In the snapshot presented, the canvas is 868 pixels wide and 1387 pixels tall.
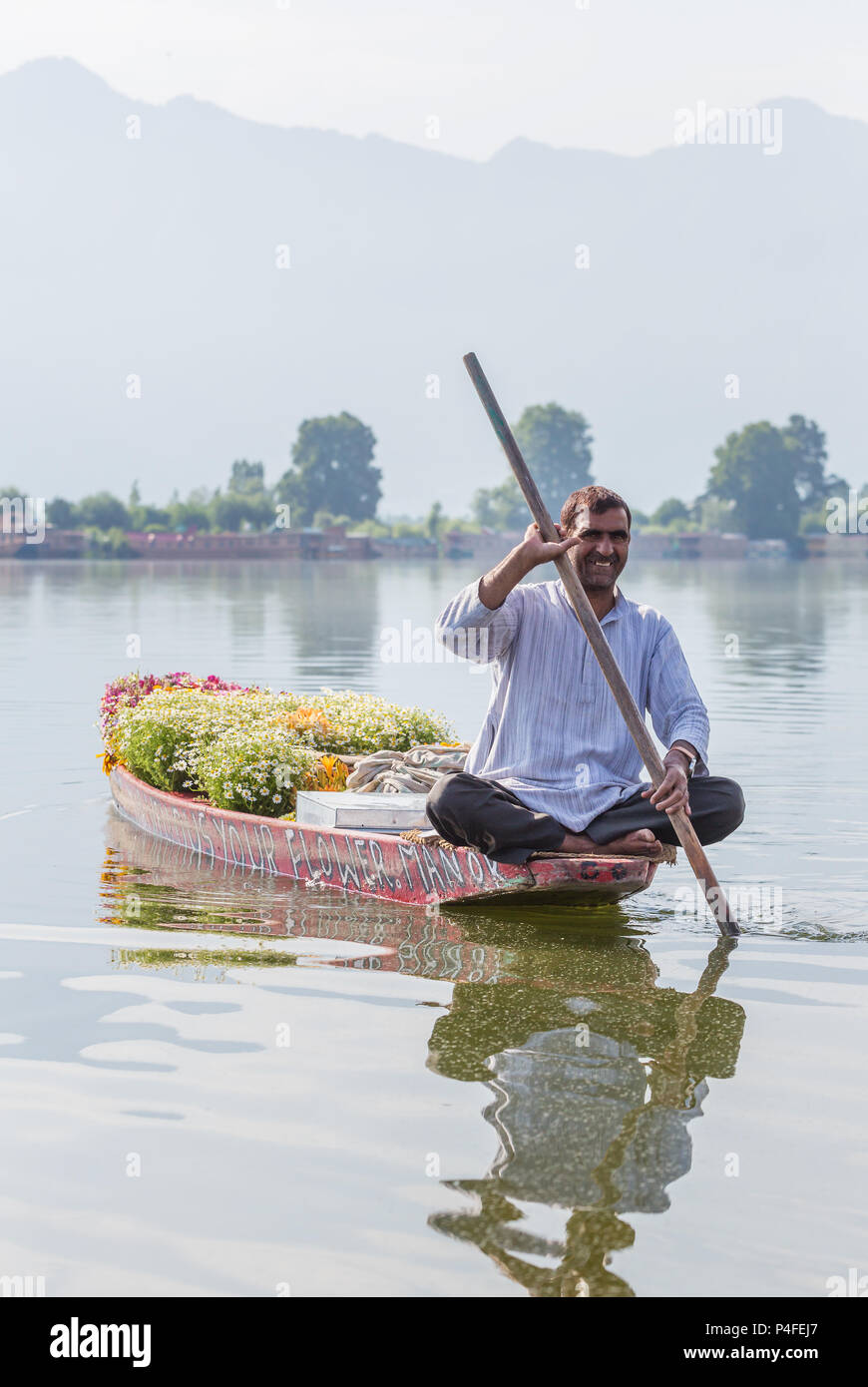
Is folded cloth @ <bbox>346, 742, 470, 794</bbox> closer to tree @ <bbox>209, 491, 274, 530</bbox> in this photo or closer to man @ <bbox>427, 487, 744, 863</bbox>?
man @ <bbox>427, 487, 744, 863</bbox>

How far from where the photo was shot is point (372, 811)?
7230 mm

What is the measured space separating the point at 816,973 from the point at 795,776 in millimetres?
5281

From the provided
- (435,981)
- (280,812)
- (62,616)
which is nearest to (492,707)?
(435,981)

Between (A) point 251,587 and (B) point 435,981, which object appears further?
(A) point 251,587

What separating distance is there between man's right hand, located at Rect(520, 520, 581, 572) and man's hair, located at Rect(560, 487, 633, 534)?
27 centimetres

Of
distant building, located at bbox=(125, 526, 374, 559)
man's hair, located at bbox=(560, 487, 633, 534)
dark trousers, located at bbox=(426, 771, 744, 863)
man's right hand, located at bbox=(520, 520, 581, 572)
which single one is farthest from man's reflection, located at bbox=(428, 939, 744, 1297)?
distant building, located at bbox=(125, 526, 374, 559)

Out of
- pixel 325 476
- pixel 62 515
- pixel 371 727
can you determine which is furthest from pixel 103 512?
pixel 371 727

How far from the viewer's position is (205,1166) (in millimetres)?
4105

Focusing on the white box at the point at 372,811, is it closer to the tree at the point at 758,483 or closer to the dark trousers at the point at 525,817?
the dark trousers at the point at 525,817

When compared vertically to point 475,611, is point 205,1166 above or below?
below

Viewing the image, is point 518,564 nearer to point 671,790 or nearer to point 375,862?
point 671,790

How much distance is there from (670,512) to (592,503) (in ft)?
626

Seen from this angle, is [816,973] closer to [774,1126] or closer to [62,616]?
[774,1126]

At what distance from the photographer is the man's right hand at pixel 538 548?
5.76m
